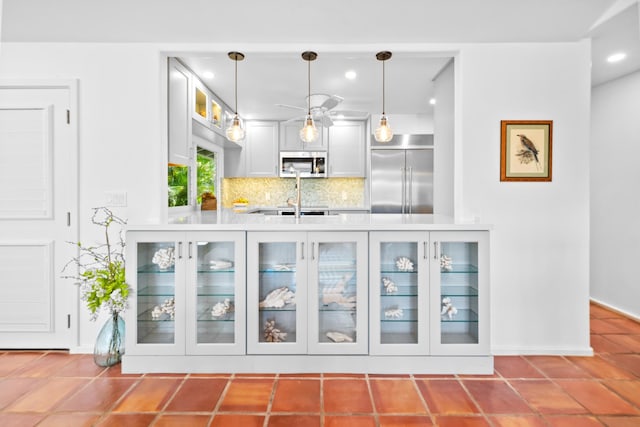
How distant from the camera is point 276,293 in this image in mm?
2578

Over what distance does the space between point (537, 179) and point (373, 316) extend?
1642 millimetres

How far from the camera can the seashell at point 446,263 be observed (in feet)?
8.41

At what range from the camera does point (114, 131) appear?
282 cm

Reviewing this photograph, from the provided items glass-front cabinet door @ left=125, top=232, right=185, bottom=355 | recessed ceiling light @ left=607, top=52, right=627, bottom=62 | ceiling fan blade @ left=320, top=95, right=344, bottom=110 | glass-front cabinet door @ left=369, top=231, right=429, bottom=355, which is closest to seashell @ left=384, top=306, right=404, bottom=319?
glass-front cabinet door @ left=369, top=231, right=429, bottom=355

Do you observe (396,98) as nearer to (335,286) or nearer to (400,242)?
(400,242)

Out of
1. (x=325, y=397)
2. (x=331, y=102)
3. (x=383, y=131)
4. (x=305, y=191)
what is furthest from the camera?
(x=305, y=191)

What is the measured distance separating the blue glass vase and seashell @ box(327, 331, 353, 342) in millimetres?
1512

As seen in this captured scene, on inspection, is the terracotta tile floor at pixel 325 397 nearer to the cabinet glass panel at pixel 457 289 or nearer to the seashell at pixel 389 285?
A: the cabinet glass panel at pixel 457 289

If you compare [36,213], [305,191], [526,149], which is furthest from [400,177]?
[36,213]

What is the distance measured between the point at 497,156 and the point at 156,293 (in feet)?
8.89

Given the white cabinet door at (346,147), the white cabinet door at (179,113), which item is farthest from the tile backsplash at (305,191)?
the white cabinet door at (179,113)

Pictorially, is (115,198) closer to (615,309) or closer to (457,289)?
(457,289)

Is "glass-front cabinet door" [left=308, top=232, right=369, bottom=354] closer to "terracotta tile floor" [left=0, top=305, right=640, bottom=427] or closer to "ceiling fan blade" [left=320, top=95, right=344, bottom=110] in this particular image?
"terracotta tile floor" [left=0, top=305, right=640, bottom=427]

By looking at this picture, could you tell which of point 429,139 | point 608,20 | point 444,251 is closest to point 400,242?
point 444,251
